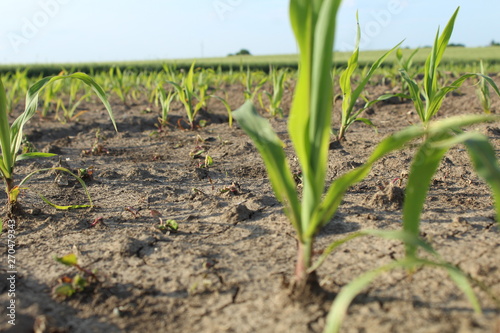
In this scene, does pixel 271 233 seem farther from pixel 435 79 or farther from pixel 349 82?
pixel 435 79

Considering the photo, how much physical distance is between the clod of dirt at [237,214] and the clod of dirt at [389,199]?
1.60 feet

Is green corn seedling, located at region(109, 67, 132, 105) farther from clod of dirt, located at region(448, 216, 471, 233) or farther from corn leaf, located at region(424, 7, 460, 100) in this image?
clod of dirt, located at region(448, 216, 471, 233)

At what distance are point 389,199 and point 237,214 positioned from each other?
0.59 metres

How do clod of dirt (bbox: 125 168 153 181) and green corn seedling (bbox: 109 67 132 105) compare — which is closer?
clod of dirt (bbox: 125 168 153 181)

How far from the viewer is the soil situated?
97cm

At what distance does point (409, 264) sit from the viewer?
77cm

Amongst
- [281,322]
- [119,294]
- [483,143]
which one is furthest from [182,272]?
[483,143]

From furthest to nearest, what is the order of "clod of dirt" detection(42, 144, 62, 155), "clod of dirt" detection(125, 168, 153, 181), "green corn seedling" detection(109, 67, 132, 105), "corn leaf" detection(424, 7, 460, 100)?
"green corn seedling" detection(109, 67, 132, 105), "clod of dirt" detection(42, 144, 62, 155), "clod of dirt" detection(125, 168, 153, 181), "corn leaf" detection(424, 7, 460, 100)

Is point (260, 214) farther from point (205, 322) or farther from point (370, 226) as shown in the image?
point (205, 322)

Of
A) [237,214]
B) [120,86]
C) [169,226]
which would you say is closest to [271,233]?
[237,214]

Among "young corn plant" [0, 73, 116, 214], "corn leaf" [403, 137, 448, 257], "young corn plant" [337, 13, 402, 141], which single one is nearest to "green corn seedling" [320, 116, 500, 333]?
"corn leaf" [403, 137, 448, 257]

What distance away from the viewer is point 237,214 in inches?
62.3

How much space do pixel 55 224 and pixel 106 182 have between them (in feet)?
1.71

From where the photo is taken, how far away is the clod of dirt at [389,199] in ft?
5.31
